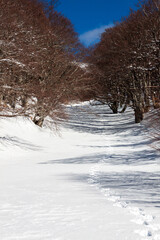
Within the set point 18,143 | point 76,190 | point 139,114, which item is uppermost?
point 139,114

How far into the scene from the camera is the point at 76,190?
5.11 meters

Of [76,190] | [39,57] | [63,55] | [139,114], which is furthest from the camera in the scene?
[139,114]

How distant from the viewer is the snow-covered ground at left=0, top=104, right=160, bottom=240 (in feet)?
10.0

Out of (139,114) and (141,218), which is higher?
(139,114)

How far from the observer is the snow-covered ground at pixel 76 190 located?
3061mm

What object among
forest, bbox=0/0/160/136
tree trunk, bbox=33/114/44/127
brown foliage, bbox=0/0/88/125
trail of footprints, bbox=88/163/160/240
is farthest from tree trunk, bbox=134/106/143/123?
trail of footprints, bbox=88/163/160/240

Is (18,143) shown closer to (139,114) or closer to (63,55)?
(63,55)

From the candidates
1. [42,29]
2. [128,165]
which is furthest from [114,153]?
[42,29]

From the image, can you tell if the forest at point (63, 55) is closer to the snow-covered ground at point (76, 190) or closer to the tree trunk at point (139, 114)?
the tree trunk at point (139, 114)

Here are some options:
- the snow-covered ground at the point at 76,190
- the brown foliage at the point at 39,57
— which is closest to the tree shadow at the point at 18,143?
the snow-covered ground at the point at 76,190

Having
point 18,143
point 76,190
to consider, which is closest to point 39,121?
point 18,143

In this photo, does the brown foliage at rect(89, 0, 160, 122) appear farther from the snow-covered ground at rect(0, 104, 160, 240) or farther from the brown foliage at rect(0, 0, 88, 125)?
the snow-covered ground at rect(0, 104, 160, 240)

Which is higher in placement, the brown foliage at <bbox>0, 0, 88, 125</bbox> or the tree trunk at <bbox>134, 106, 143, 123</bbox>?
the brown foliage at <bbox>0, 0, 88, 125</bbox>

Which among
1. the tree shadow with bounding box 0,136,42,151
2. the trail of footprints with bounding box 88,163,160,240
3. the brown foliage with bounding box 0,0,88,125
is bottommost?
the trail of footprints with bounding box 88,163,160,240
